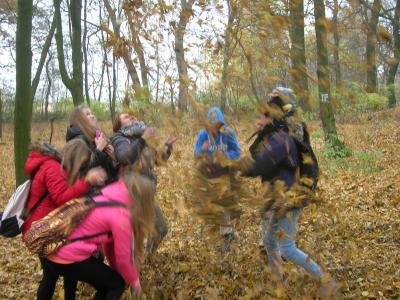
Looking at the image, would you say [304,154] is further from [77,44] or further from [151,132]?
[77,44]

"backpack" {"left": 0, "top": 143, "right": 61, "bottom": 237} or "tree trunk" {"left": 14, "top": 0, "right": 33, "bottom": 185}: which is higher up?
"tree trunk" {"left": 14, "top": 0, "right": 33, "bottom": 185}

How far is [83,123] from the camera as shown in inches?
167

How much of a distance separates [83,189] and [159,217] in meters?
1.22

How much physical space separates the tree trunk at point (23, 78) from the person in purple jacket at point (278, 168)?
5.54 m

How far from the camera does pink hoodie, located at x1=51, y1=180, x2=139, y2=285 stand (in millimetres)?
3225

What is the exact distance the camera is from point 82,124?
422 cm

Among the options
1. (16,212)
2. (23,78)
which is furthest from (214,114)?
(23,78)

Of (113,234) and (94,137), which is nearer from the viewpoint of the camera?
(113,234)

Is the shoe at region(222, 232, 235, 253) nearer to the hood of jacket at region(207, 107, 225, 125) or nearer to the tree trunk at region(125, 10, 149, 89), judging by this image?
the hood of jacket at region(207, 107, 225, 125)

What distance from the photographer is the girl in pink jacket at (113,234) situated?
3234 millimetres

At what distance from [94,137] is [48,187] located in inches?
28.7

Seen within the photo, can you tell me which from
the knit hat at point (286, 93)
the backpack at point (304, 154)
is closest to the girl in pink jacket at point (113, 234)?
the knit hat at point (286, 93)

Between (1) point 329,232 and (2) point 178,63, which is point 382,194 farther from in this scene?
(2) point 178,63

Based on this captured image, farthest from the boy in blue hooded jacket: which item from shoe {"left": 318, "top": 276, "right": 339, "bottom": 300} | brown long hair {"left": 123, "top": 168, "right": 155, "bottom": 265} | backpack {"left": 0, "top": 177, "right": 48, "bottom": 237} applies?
backpack {"left": 0, "top": 177, "right": 48, "bottom": 237}
